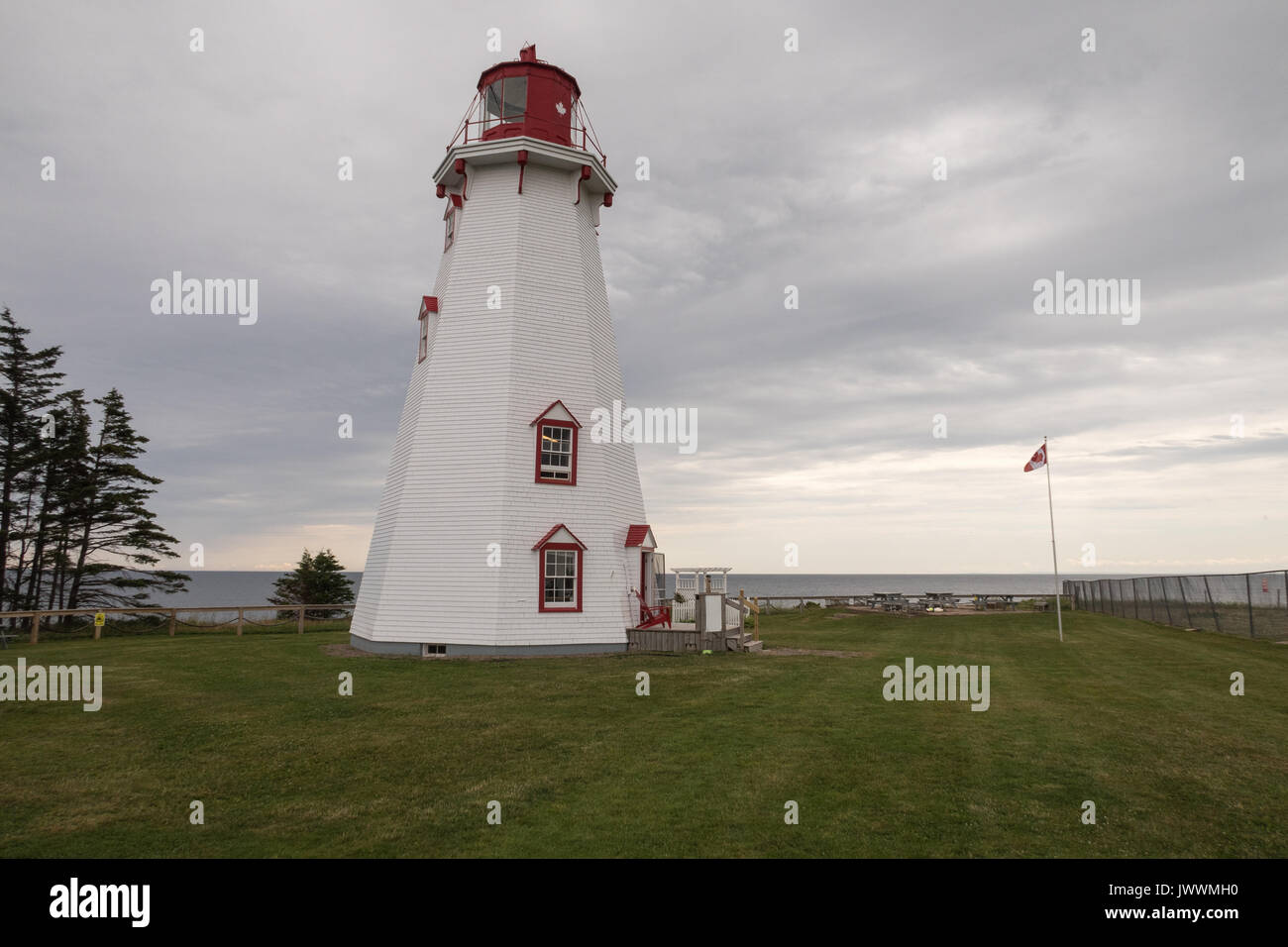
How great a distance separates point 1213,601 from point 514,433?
24662 millimetres

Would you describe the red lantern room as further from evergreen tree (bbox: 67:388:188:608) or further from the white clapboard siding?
evergreen tree (bbox: 67:388:188:608)

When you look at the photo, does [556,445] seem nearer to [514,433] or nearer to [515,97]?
[514,433]

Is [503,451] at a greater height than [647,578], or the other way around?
[503,451]

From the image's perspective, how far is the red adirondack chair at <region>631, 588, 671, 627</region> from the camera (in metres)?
22.7

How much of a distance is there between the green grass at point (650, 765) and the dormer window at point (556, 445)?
6.37 m

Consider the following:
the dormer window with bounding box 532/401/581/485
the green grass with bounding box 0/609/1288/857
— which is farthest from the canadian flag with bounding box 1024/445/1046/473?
the dormer window with bounding box 532/401/581/485

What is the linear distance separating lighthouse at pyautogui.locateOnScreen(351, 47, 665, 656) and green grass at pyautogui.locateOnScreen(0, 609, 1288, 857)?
373cm

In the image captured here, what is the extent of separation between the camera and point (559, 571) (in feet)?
69.0

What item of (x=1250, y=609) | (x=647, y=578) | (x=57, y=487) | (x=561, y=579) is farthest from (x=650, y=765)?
(x=57, y=487)

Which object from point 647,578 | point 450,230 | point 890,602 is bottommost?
point 890,602

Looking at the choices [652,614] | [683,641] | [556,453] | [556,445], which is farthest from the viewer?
[652,614]

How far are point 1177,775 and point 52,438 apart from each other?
42.5 metres
